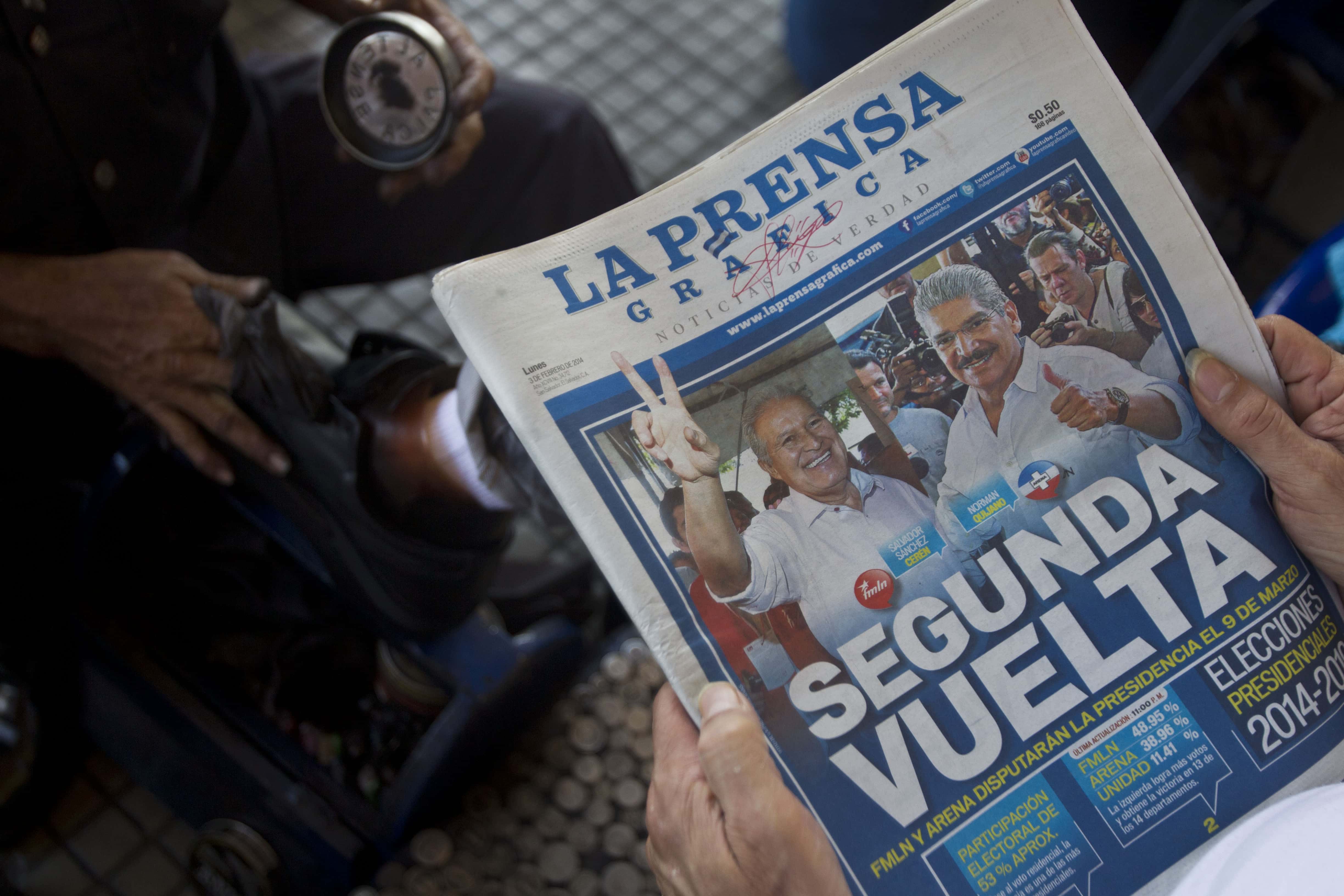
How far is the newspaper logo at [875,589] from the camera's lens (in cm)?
50

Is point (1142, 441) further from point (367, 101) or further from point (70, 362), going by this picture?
point (70, 362)

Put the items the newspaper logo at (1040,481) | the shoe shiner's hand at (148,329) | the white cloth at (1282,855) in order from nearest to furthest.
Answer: the white cloth at (1282,855)
the newspaper logo at (1040,481)
the shoe shiner's hand at (148,329)

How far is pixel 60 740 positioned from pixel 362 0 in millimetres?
728

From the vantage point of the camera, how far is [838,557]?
1.63ft

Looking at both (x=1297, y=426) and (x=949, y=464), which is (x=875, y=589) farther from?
(x=1297, y=426)

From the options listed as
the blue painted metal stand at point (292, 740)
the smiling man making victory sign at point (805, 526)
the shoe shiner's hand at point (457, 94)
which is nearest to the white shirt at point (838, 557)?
the smiling man making victory sign at point (805, 526)

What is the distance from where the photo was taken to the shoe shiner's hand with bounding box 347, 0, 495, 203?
2.48ft

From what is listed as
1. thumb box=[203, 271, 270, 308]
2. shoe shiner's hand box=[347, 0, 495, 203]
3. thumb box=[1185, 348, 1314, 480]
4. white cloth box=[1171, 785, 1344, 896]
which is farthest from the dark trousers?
white cloth box=[1171, 785, 1344, 896]

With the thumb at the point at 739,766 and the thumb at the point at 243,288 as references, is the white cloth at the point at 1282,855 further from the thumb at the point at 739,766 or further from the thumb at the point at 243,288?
the thumb at the point at 243,288

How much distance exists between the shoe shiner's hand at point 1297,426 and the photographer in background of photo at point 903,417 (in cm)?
16

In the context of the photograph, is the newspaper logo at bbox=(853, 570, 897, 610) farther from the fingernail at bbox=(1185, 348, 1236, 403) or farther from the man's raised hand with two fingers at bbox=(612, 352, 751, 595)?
the fingernail at bbox=(1185, 348, 1236, 403)

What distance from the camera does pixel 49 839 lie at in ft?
2.77

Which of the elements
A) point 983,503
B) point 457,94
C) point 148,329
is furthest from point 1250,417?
point 148,329

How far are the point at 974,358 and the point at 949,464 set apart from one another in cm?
6
